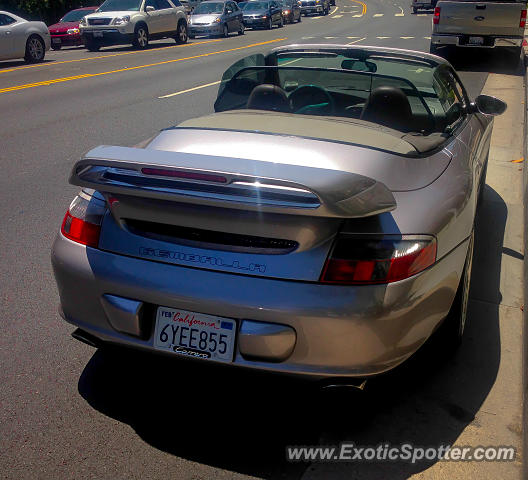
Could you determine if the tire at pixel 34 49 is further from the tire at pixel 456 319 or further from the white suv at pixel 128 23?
the tire at pixel 456 319

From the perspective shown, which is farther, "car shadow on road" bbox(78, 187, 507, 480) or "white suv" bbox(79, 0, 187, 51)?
"white suv" bbox(79, 0, 187, 51)

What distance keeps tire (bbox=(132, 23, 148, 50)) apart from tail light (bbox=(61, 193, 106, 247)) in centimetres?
2249

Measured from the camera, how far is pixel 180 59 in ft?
67.1

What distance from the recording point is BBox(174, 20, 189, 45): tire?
2692cm

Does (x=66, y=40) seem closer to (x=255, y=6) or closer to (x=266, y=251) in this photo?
(x=255, y=6)

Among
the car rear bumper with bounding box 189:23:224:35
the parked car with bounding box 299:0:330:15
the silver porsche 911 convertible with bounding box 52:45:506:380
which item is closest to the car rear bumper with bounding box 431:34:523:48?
the car rear bumper with bounding box 189:23:224:35

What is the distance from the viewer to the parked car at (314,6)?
157 ft

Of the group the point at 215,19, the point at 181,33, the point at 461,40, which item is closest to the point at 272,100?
the point at 461,40

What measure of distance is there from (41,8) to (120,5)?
10.3 m

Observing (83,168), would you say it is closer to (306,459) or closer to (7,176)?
(306,459)

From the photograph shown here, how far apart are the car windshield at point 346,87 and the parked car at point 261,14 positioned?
32603 millimetres

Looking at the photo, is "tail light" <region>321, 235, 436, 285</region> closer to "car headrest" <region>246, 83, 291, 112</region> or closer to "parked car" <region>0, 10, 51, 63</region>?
"car headrest" <region>246, 83, 291, 112</region>

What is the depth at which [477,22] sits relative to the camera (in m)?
17.6

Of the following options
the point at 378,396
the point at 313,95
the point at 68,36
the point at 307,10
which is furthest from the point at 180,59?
the point at 307,10
